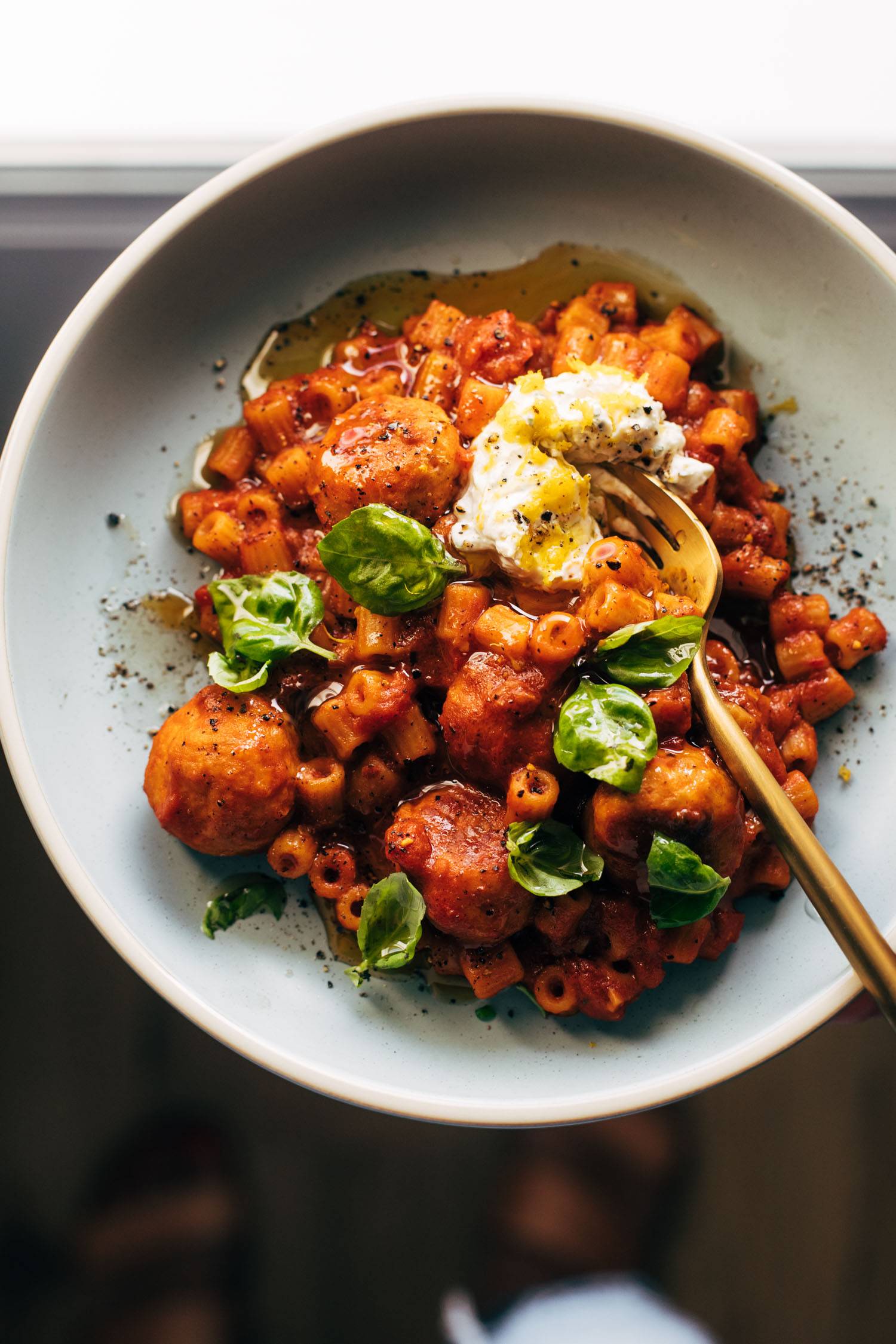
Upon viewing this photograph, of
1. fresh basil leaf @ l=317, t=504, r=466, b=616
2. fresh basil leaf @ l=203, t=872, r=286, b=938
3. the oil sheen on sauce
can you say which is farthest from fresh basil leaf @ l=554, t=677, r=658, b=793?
the oil sheen on sauce

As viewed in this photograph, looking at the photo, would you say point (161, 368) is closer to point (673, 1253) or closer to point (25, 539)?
point (25, 539)

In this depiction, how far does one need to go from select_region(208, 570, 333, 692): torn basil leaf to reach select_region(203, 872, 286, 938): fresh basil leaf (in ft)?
1.81

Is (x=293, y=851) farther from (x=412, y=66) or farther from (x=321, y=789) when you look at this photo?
(x=412, y=66)

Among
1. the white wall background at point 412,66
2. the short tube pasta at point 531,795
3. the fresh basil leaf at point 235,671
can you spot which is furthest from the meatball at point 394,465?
the white wall background at point 412,66

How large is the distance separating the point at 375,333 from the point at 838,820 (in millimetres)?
1777

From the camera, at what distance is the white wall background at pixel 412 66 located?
2920 mm

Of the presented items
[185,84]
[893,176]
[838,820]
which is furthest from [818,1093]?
[185,84]

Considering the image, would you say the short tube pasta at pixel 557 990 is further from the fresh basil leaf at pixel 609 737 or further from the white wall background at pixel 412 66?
the white wall background at pixel 412 66

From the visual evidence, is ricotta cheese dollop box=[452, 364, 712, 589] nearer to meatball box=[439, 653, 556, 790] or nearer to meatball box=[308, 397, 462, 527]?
meatball box=[308, 397, 462, 527]

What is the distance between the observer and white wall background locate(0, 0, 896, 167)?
2.92 metres

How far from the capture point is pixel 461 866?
2.12 m

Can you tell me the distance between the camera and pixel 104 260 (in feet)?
9.25

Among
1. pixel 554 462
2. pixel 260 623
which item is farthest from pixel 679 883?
pixel 260 623

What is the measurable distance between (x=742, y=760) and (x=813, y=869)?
0.85 feet
